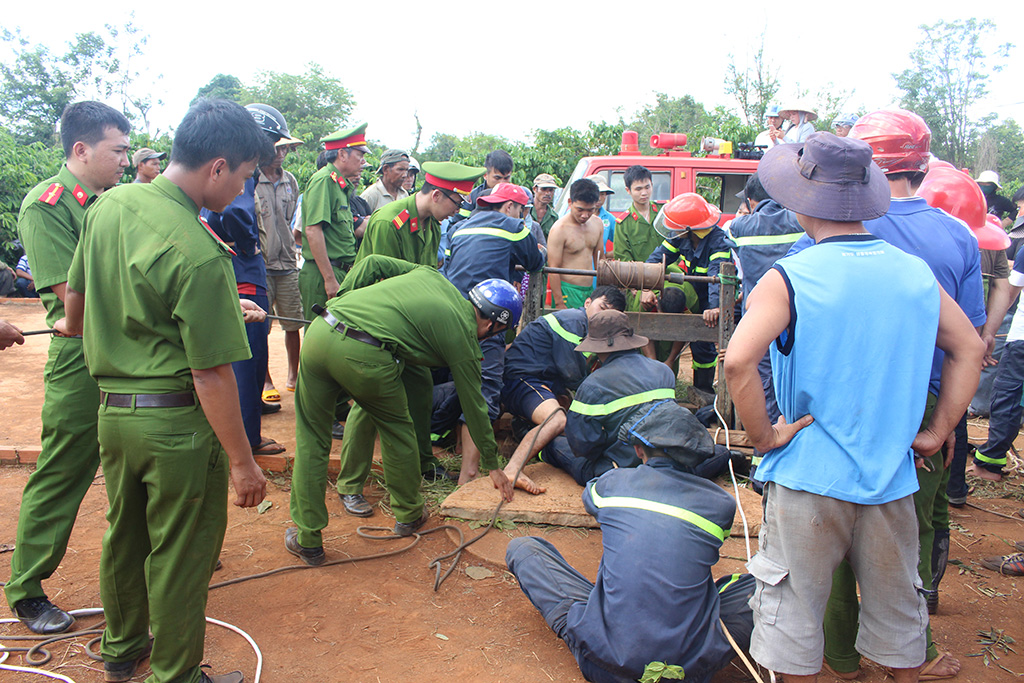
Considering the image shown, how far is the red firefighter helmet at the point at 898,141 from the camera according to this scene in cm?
256

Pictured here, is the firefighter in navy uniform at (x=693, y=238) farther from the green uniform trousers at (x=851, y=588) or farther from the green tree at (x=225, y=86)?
the green tree at (x=225, y=86)

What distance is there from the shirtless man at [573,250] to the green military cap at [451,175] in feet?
5.96

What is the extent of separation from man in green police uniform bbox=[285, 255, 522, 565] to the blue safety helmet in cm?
1

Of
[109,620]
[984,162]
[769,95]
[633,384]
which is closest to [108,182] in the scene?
[109,620]

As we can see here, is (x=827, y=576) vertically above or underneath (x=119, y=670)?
above

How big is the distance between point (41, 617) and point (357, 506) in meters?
1.59

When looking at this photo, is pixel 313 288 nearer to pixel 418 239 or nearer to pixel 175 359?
pixel 418 239

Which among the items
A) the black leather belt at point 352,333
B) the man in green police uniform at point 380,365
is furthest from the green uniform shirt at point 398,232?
the black leather belt at point 352,333

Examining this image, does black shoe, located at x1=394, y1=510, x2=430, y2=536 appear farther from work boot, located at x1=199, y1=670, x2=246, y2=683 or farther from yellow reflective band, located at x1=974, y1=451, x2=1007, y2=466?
yellow reflective band, located at x1=974, y1=451, x2=1007, y2=466

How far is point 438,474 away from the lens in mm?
4594

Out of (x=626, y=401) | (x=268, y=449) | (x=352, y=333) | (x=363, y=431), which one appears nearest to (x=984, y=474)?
(x=626, y=401)

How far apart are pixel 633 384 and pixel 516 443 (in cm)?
151

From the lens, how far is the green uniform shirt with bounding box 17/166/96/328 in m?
2.83

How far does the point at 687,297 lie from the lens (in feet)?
19.5
